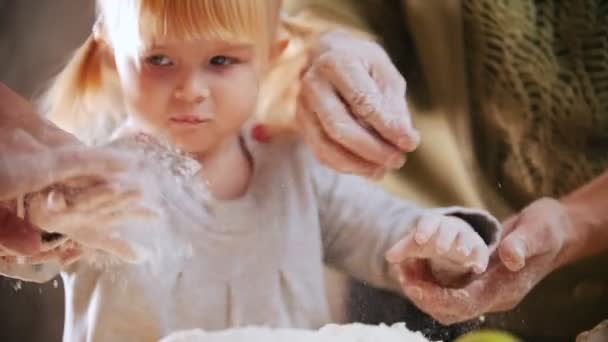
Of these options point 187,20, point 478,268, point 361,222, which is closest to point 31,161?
point 187,20

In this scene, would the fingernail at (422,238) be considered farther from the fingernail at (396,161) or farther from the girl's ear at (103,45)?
the girl's ear at (103,45)

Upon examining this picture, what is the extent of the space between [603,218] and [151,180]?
1.32 ft

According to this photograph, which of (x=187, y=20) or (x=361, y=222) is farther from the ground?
(x=187, y=20)

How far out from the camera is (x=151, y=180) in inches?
29.8

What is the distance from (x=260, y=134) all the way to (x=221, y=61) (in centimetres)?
7

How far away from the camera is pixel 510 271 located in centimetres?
82

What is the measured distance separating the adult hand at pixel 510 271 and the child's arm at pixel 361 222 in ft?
0.09

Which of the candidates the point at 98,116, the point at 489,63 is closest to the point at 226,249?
the point at 98,116

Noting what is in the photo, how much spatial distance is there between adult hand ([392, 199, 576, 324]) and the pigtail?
0.27 meters

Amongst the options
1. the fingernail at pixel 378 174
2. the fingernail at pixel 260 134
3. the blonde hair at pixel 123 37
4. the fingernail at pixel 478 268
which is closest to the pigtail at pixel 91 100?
the blonde hair at pixel 123 37

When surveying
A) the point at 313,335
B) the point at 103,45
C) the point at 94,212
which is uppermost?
the point at 103,45

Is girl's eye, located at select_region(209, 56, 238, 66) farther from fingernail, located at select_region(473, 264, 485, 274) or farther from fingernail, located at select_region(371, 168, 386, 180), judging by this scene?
fingernail, located at select_region(473, 264, 485, 274)

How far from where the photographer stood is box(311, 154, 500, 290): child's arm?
2.57 feet

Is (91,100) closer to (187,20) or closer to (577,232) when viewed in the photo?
(187,20)
